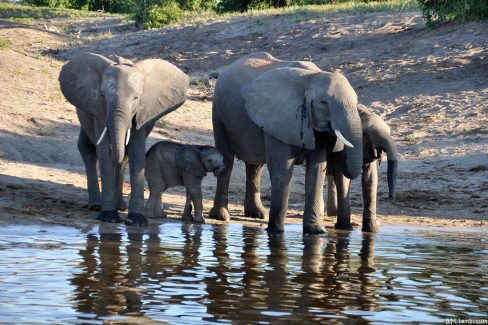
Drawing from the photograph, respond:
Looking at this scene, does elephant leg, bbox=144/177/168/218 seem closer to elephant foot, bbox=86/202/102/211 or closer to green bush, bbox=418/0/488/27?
elephant foot, bbox=86/202/102/211

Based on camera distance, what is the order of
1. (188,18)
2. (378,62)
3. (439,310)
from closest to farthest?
(439,310), (378,62), (188,18)

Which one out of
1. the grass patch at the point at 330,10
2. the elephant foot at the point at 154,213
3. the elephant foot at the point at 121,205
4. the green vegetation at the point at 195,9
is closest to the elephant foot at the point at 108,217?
the elephant foot at the point at 154,213

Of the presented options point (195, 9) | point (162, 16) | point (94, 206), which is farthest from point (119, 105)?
point (195, 9)

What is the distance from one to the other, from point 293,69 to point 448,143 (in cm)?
728

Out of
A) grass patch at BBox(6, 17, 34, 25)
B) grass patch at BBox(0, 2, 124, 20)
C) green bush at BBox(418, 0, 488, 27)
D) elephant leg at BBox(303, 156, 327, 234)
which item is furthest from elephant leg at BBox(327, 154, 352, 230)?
grass patch at BBox(0, 2, 124, 20)

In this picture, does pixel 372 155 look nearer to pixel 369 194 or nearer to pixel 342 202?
pixel 369 194

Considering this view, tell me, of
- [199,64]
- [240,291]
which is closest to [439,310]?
[240,291]

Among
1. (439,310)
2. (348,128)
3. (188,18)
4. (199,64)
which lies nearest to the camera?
(439,310)

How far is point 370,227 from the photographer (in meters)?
12.7

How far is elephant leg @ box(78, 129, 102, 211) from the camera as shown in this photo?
12812mm

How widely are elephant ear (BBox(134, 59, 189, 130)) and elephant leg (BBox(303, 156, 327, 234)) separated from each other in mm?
1756

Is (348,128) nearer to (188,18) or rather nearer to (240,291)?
(240,291)

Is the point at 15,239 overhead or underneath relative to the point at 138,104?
underneath

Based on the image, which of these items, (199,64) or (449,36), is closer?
(449,36)
